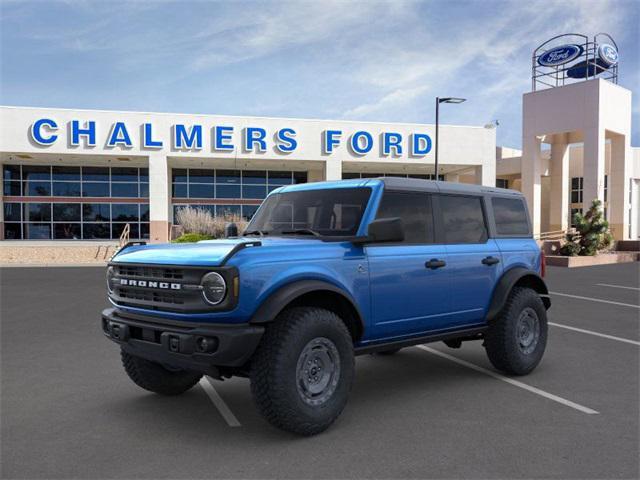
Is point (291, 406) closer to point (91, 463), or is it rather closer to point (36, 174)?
point (91, 463)

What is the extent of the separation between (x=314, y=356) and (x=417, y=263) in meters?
1.40

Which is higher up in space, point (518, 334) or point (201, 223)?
point (201, 223)

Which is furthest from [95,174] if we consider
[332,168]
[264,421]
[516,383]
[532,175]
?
[516,383]

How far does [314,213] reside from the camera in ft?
17.3

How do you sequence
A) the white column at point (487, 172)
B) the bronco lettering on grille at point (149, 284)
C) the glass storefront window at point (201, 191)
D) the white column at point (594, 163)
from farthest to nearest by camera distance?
the glass storefront window at point (201, 191) < the white column at point (487, 172) < the white column at point (594, 163) < the bronco lettering on grille at point (149, 284)

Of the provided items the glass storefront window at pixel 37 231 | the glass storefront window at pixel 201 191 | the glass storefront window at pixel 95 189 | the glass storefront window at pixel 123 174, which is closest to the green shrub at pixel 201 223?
the glass storefront window at pixel 201 191

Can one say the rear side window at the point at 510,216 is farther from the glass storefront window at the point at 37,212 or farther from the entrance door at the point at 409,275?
the glass storefront window at the point at 37,212

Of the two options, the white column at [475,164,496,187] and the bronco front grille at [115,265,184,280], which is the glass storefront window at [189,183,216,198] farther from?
Answer: the bronco front grille at [115,265,184,280]

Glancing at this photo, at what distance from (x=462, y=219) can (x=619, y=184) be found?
105 ft

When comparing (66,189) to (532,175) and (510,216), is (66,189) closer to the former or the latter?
(532,175)

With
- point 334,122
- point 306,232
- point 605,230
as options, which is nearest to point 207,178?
point 334,122

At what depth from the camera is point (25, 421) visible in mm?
4574

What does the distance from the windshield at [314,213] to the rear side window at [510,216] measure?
6.43 ft

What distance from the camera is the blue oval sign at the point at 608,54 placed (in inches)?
1244
